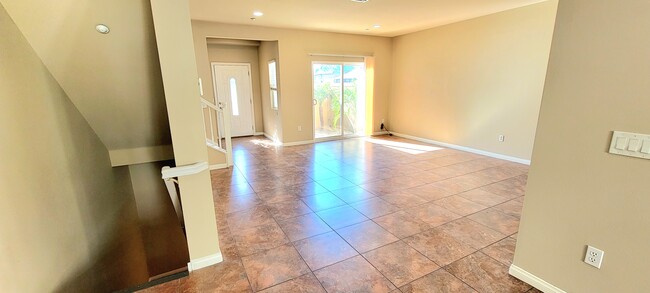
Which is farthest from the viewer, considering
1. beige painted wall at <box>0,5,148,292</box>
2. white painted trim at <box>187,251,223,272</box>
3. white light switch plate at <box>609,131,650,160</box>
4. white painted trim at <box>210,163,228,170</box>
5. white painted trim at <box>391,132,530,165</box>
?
white painted trim at <box>391,132,530,165</box>

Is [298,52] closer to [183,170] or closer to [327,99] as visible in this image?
[327,99]

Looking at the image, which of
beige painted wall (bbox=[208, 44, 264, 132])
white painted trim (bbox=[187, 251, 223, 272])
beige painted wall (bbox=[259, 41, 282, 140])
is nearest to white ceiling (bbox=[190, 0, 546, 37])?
beige painted wall (bbox=[259, 41, 282, 140])

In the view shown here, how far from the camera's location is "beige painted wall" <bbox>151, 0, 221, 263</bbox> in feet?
6.05

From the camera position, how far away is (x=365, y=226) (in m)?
2.89

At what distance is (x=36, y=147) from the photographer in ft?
6.24

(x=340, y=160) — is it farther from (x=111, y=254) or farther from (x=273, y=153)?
(x=111, y=254)

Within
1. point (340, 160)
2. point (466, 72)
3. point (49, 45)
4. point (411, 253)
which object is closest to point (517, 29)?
point (466, 72)

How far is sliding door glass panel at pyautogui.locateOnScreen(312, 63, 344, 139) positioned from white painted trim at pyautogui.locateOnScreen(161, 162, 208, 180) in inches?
187

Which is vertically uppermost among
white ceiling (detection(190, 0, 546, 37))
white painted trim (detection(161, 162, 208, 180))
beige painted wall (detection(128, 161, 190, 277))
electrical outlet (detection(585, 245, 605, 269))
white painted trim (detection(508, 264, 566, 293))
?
white ceiling (detection(190, 0, 546, 37))

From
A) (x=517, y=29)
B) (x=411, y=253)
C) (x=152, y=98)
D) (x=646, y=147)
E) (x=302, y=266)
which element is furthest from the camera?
(x=517, y=29)

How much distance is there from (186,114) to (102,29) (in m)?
0.79

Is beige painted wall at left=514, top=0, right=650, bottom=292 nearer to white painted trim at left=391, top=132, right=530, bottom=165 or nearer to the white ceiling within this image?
the white ceiling

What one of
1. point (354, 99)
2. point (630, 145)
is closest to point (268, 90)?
point (354, 99)

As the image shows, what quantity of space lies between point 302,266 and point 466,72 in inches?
201
